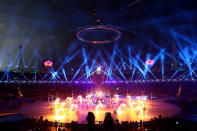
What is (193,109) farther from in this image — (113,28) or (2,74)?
(2,74)

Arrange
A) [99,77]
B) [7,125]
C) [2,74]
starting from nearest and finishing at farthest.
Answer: [7,125] < [99,77] < [2,74]

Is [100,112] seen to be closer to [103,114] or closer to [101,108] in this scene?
[103,114]

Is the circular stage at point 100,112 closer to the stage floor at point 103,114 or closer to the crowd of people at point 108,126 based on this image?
the stage floor at point 103,114

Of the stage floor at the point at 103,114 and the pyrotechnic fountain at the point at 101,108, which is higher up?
the pyrotechnic fountain at the point at 101,108

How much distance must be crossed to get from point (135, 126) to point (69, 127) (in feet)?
17.4

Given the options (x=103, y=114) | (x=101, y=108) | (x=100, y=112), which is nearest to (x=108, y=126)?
(x=103, y=114)

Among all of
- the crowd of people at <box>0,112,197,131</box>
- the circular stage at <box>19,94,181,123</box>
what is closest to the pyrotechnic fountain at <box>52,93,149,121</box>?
the circular stage at <box>19,94,181,123</box>

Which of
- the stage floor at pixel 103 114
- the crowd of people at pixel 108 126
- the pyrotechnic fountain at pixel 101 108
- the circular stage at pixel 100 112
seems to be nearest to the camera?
the crowd of people at pixel 108 126

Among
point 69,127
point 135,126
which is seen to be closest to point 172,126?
point 135,126

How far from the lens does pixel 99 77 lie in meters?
35.7

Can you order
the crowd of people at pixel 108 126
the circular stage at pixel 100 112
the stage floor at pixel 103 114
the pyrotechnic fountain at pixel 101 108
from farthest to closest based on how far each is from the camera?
the pyrotechnic fountain at pixel 101 108
the circular stage at pixel 100 112
the stage floor at pixel 103 114
the crowd of people at pixel 108 126

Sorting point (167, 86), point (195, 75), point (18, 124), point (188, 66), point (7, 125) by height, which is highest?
point (188, 66)

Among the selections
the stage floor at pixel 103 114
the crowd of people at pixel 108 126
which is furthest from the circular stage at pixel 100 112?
the crowd of people at pixel 108 126

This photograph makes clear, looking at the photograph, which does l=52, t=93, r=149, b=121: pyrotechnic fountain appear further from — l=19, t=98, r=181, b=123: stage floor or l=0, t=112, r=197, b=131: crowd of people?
l=0, t=112, r=197, b=131: crowd of people
